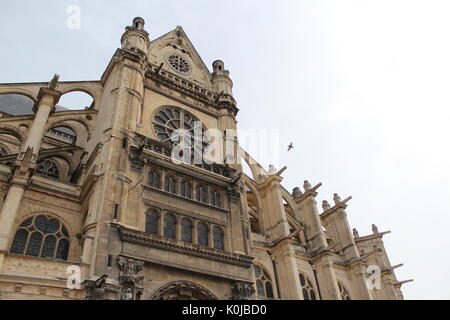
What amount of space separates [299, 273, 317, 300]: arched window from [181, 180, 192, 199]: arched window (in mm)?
9955

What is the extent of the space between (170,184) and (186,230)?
106 inches

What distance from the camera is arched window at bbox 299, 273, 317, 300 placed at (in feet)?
78.3

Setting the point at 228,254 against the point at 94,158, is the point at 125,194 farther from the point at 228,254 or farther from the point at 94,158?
the point at 228,254

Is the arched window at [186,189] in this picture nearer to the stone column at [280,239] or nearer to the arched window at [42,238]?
the arched window at [42,238]

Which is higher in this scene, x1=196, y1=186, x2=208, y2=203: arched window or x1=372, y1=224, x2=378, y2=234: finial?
x1=372, y1=224, x2=378, y2=234: finial

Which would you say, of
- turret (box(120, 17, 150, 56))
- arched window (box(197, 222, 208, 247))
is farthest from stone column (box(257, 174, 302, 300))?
turret (box(120, 17, 150, 56))

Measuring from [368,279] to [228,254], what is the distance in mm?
15019

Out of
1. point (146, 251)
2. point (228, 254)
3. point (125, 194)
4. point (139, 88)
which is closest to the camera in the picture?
point (146, 251)

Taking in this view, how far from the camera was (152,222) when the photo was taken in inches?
711

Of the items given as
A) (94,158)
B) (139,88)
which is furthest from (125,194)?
(139,88)

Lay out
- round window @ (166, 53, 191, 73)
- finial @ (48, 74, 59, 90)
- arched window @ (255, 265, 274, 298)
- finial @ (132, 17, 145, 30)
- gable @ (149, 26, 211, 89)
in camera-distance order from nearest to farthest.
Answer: finial @ (48, 74, 59, 90), arched window @ (255, 265, 274, 298), finial @ (132, 17, 145, 30), gable @ (149, 26, 211, 89), round window @ (166, 53, 191, 73)

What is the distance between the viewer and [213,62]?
108 ft

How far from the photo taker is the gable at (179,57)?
95.4ft

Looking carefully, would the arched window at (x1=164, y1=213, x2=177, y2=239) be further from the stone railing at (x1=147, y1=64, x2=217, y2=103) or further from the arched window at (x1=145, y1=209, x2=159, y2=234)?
the stone railing at (x1=147, y1=64, x2=217, y2=103)
